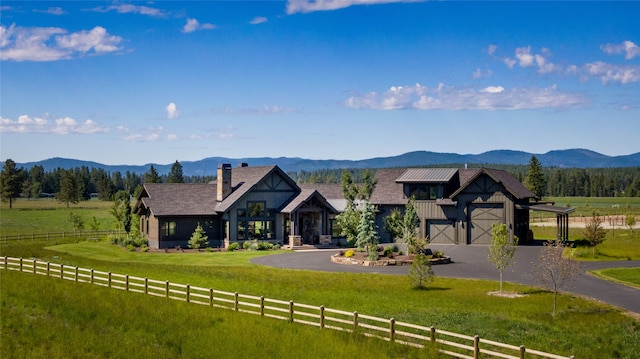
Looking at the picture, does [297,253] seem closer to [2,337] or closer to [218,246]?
[218,246]

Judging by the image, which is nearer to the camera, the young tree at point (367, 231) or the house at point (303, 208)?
the young tree at point (367, 231)

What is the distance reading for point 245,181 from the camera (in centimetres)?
6312

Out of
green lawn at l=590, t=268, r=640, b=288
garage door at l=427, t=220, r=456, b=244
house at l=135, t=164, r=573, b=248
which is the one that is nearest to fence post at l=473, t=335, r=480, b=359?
green lawn at l=590, t=268, r=640, b=288

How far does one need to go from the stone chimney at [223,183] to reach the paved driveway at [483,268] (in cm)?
1078

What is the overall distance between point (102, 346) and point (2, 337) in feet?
14.1

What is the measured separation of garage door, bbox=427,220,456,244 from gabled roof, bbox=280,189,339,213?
8.59 m

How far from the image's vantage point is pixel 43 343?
24.9 meters

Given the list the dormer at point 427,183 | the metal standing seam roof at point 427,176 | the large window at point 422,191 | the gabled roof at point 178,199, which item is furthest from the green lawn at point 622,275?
the gabled roof at point 178,199

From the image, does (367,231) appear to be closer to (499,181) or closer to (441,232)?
(441,232)

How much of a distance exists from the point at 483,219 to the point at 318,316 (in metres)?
35.5

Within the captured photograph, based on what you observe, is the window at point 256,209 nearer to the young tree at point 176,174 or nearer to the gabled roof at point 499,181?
the gabled roof at point 499,181

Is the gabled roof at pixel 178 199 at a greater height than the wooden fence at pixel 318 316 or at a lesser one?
greater

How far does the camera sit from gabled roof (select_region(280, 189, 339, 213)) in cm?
5906

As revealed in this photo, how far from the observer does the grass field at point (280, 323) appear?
23.6 metres
